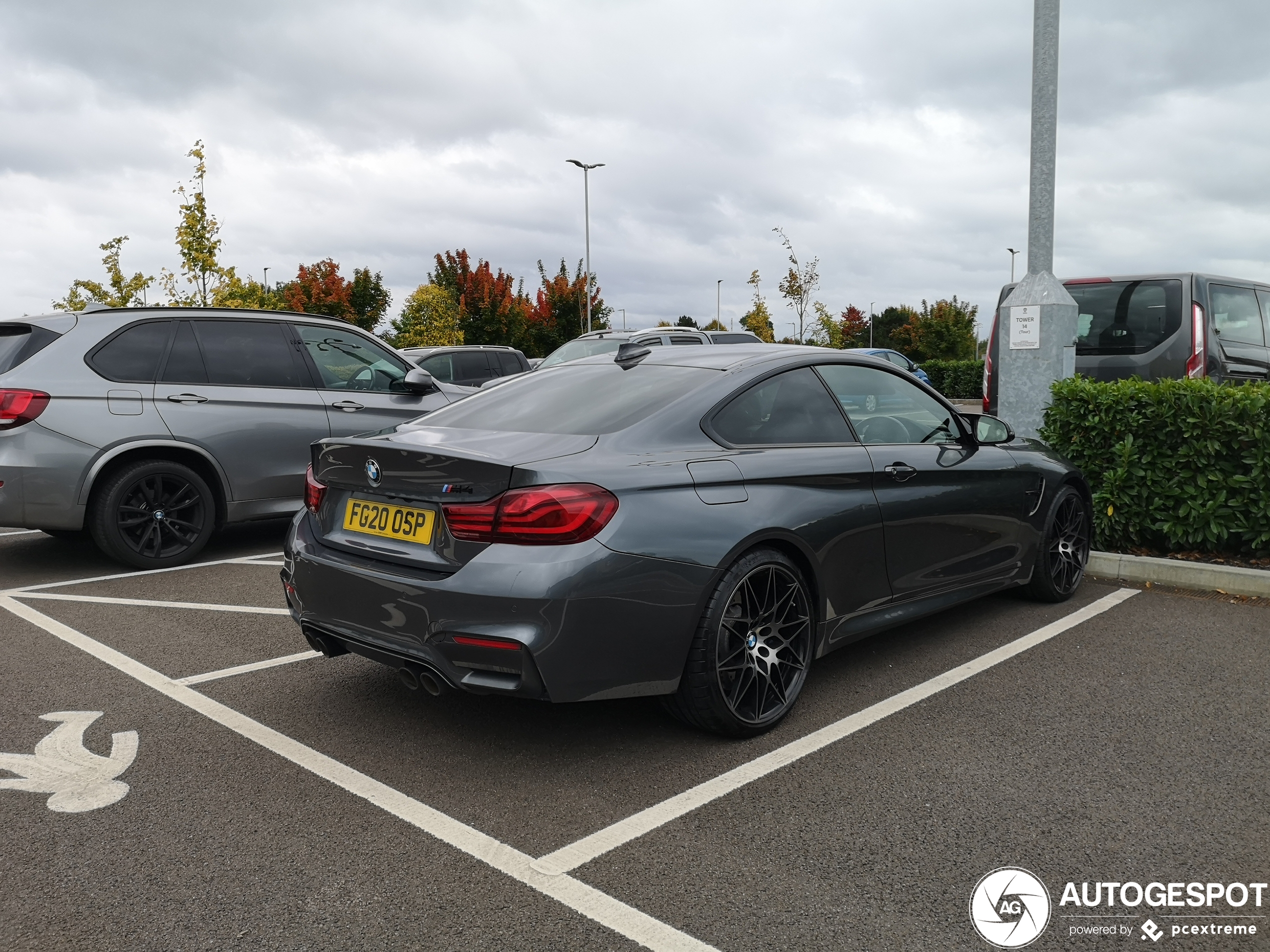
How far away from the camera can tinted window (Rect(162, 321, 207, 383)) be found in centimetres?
716

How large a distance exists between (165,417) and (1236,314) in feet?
29.4

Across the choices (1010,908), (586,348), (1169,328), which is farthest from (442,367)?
(1010,908)

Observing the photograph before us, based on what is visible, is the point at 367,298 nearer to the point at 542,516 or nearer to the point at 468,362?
the point at 468,362

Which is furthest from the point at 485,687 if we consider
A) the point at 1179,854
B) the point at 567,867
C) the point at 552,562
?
the point at 1179,854

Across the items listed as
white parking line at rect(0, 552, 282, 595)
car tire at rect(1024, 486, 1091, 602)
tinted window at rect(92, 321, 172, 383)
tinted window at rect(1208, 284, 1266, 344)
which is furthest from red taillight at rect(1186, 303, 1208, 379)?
tinted window at rect(92, 321, 172, 383)

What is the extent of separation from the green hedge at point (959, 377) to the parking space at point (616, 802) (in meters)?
30.6

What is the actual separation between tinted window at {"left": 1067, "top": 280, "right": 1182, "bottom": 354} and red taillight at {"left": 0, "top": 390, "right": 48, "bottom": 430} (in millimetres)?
7810

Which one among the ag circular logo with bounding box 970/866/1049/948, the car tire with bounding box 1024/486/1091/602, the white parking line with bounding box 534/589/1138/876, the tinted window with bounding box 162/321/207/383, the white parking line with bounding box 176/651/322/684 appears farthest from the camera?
the tinted window with bounding box 162/321/207/383

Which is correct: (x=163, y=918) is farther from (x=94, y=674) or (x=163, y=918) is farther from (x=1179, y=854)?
(x=1179, y=854)

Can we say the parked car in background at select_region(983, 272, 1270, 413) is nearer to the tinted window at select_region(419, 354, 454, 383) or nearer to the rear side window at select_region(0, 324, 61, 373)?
the rear side window at select_region(0, 324, 61, 373)

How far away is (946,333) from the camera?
51.3m

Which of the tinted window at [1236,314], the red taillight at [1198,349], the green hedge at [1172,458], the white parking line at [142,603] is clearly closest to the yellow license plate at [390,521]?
the white parking line at [142,603]

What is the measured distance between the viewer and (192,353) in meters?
7.30

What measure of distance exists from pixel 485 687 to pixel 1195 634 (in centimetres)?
392
